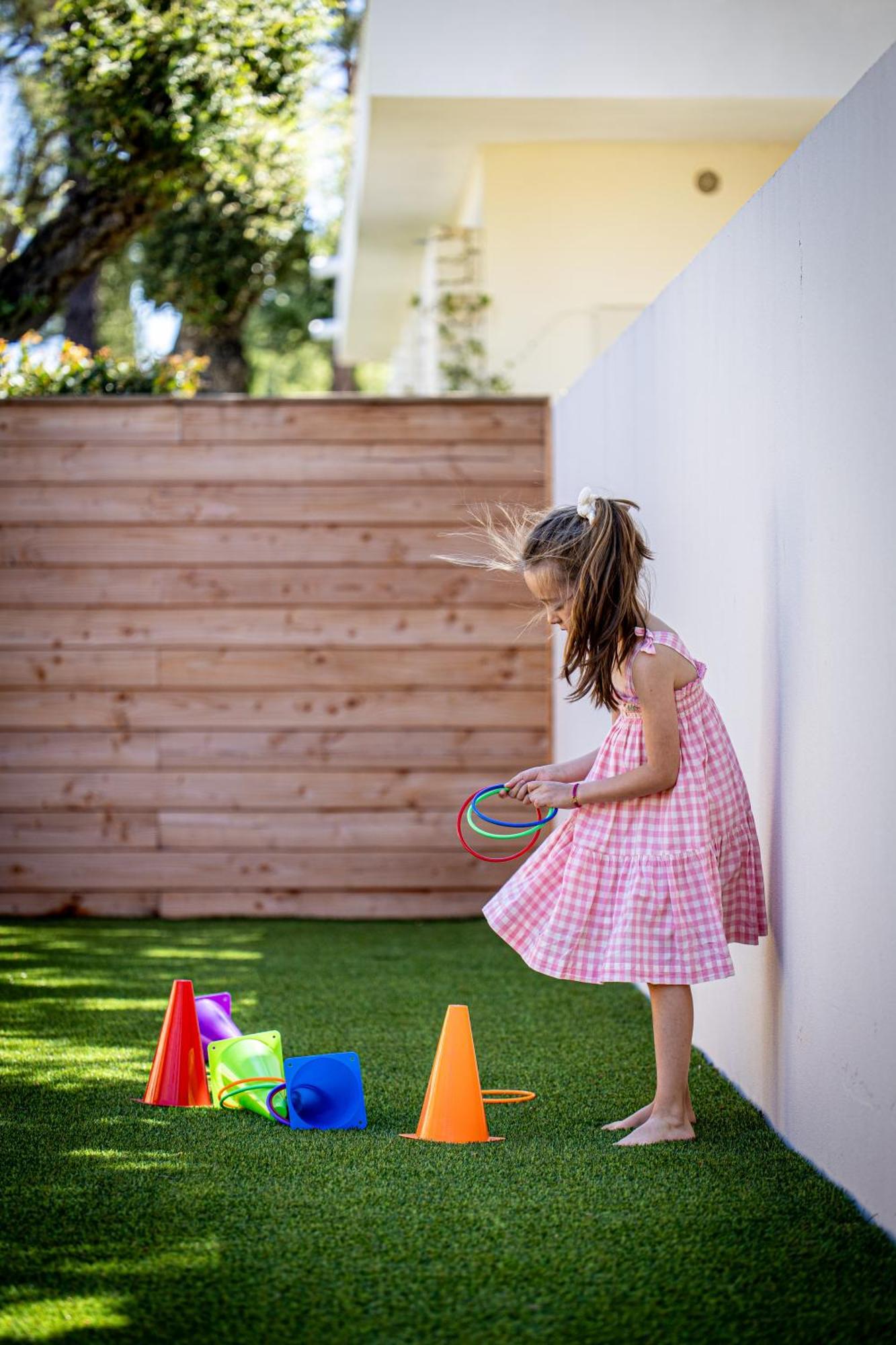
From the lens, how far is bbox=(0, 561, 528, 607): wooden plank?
630 cm

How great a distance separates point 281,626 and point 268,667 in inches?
7.5

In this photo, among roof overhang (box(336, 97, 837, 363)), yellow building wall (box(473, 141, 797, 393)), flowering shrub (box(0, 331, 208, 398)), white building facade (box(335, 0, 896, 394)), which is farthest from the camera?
yellow building wall (box(473, 141, 797, 393))

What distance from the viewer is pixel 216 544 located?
20.7 feet

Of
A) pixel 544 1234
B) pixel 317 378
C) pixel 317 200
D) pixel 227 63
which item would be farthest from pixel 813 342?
pixel 317 378

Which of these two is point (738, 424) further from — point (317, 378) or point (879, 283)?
point (317, 378)

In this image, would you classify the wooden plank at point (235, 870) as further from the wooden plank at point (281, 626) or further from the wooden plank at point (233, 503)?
the wooden plank at point (233, 503)

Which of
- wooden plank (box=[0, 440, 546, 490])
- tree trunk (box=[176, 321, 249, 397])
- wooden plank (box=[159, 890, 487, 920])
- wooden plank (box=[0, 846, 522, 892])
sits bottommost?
wooden plank (box=[159, 890, 487, 920])

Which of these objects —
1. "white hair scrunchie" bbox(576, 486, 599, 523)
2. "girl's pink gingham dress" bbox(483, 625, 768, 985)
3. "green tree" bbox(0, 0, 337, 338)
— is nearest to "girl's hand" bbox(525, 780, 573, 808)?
"girl's pink gingham dress" bbox(483, 625, 768, 985)

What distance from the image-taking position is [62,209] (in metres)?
8.28

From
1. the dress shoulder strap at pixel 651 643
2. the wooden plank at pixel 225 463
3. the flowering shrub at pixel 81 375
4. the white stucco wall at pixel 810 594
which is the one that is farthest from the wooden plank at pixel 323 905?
the dress shoulder strap at pixel 651 643

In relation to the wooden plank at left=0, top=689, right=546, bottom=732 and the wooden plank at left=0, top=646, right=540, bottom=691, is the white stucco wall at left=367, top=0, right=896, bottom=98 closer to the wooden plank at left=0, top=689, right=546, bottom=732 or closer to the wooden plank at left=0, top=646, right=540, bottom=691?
the wooden plank at left=0, top=646, right=540, bottom=691

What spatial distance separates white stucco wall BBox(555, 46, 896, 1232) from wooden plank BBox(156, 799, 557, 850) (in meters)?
2.46

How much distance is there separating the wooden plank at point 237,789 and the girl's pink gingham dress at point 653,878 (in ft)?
10.3

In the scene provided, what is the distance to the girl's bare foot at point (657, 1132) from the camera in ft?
9.57
